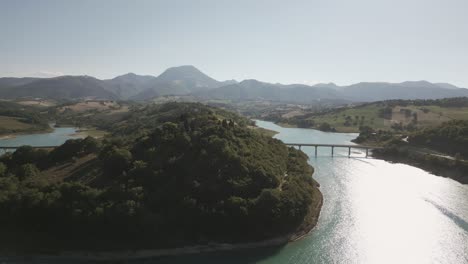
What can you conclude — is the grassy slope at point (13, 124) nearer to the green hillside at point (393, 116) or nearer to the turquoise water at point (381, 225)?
the turquoise water at point (381, 225)

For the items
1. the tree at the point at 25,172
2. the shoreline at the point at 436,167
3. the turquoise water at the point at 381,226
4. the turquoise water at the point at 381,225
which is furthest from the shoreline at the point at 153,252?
the shoreline at the point at 436,167

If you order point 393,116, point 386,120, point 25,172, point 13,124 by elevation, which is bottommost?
point 386,120

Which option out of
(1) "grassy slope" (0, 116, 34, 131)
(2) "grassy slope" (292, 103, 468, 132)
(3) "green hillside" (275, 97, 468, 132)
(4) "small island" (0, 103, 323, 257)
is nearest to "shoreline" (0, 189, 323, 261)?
(4) "small island" (0, 103, 323, 257)

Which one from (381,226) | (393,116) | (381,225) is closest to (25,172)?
(381,226)

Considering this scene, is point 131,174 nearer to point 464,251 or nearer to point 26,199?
point 26,199

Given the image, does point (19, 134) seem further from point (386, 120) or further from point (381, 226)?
point (386, 120)
